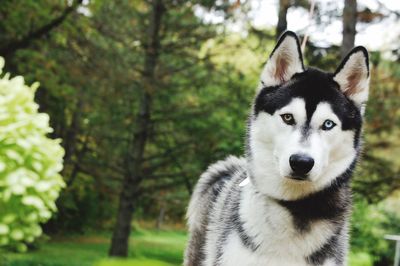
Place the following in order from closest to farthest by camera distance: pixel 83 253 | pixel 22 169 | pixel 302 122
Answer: pixel 22 169, pixel 302 122, pixel 83 253

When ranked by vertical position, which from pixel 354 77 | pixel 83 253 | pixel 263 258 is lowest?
pixel 83 253

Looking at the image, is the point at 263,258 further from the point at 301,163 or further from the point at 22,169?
the point at 22,169

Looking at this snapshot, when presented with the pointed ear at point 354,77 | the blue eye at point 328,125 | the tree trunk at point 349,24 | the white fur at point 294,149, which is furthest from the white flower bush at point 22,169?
the tree trunk at point 349,24

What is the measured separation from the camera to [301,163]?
2.40 meters

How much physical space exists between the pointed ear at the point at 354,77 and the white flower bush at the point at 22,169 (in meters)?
1.53

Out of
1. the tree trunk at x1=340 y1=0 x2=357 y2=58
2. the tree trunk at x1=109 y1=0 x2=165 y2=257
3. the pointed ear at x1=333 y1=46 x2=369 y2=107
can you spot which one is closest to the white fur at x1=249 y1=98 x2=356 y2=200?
the pointed ear at x1=333 y1=46 x2=369 y2=107

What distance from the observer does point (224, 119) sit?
12109mm

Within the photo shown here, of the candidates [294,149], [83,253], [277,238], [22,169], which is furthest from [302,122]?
[83,253]

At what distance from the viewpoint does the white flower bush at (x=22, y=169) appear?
2.29 meters

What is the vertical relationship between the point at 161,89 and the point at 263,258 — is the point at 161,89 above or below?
above

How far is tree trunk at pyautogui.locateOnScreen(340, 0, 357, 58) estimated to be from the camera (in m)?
7.16

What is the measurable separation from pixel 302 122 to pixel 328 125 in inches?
5.2

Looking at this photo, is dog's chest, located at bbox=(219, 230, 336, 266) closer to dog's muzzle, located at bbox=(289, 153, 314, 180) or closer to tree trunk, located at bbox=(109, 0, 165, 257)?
dog's muzzle, located at bbox=(289, 153, 314, 180)

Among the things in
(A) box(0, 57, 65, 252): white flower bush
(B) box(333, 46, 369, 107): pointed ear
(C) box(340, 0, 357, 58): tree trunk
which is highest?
(C) box(340, 0, 357, 58): tree trunk
